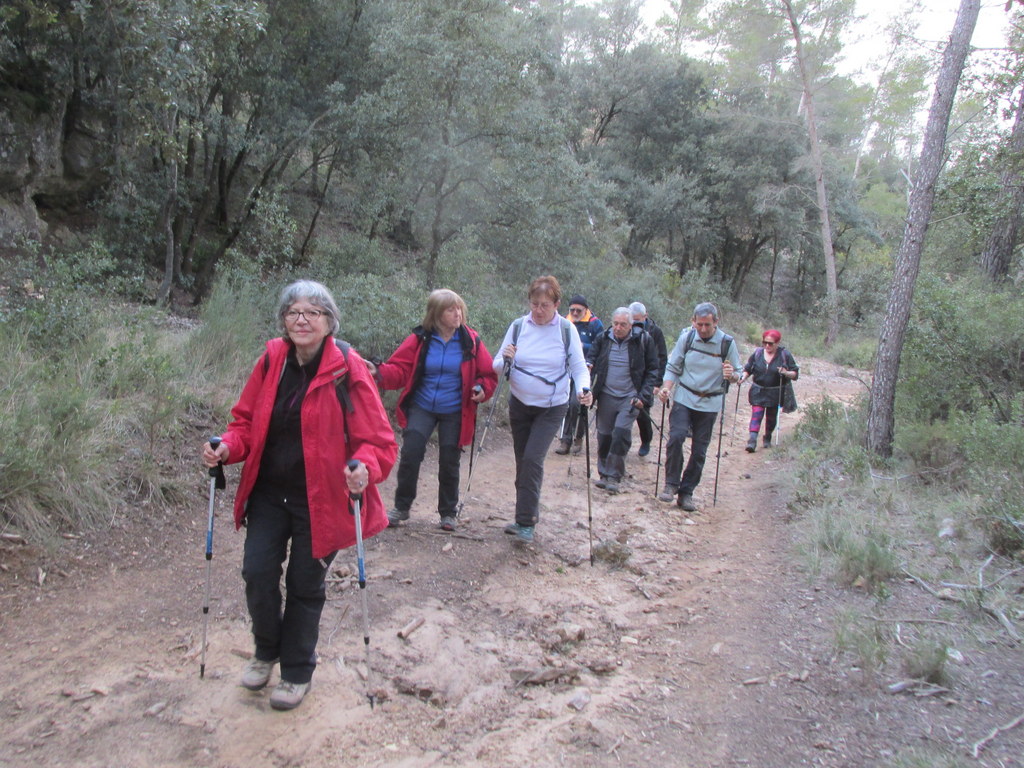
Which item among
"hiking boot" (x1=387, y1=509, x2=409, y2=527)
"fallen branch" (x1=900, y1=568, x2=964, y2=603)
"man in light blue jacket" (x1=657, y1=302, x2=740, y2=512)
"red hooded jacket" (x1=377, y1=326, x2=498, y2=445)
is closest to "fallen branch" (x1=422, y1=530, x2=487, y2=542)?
"hiking boot" (x1=387, y1=509, x2=409, y2=527)

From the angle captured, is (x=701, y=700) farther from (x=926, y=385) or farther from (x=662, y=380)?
(x=926, y=385)

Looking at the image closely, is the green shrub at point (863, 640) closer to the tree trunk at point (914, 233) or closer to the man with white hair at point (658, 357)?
the man with white hair at point (658, 357)

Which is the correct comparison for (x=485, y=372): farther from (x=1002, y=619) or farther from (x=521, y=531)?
(x=1002, y=619)

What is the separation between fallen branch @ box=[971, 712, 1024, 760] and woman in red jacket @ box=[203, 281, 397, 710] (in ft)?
9.07

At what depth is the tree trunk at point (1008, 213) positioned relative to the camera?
1042cm

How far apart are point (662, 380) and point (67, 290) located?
6004 mm

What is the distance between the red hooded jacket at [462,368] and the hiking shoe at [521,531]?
0.82m

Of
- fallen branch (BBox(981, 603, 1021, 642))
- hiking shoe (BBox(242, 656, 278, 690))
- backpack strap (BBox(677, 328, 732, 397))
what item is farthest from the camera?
backpack strap (BBox(677, 328, 732, 397))

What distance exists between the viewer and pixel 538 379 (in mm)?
5594

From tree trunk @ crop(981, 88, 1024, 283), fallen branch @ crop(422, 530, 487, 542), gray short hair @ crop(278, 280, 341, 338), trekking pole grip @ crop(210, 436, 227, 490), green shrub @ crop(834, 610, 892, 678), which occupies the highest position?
tree trunk @ crop(981, 88, 1024, 283)

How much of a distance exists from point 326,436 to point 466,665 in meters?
1.64

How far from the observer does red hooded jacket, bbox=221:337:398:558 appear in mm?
3115

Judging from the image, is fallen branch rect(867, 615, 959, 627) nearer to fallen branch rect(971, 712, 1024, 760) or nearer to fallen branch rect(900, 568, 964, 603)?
fallen branch rect(900, 568, 964, 603)

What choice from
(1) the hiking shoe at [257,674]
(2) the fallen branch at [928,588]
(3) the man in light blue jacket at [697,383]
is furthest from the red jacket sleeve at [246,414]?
(3) the man in light blue jacket at [697,383]
